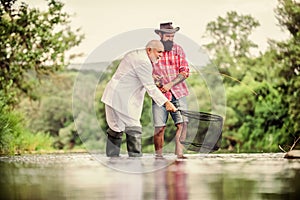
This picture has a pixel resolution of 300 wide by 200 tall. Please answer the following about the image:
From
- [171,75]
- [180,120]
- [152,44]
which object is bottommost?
[180,120]

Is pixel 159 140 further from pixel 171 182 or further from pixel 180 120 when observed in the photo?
pixel 171 182

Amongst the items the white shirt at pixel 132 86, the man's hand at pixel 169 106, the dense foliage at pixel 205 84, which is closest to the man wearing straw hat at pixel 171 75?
the white shirt at pixel 132 86

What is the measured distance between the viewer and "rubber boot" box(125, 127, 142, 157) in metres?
7.45

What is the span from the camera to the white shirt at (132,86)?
697 cm

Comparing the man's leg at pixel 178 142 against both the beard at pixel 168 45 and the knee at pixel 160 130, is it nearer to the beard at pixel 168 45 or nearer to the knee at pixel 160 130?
the knee at pixel 160 130

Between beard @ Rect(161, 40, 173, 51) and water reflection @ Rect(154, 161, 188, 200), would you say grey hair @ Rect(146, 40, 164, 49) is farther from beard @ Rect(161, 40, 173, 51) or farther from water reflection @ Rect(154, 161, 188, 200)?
water reflection @ Rect(154, 161, 188, 200)

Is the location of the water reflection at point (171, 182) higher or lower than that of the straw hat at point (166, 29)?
lower

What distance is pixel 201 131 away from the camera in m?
7.65

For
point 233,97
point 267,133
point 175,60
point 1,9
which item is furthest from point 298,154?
point 1,9

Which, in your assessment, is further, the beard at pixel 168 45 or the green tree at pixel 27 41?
the green tree at pixel 27 41

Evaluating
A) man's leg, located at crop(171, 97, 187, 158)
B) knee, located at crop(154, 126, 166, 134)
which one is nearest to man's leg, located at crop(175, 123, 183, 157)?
man's leg, located at crop(171, 97, 187, 158)

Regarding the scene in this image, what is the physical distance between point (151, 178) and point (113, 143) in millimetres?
1683

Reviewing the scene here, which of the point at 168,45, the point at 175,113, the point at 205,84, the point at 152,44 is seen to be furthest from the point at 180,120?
the point at 205,84

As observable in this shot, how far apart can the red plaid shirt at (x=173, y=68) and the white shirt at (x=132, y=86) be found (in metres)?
0.26
